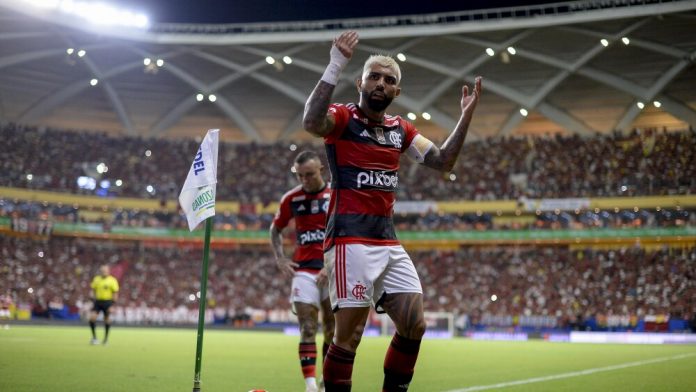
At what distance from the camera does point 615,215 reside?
50.0m

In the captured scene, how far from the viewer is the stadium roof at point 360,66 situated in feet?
153

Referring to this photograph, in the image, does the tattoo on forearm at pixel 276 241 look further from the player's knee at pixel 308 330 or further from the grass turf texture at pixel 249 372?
the grass turf texture at pixel 249 372

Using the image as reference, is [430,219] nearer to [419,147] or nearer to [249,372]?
[249,372]

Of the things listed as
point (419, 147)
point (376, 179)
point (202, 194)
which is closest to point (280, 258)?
point (202, 194)

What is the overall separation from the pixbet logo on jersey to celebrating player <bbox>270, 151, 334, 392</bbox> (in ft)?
11.9

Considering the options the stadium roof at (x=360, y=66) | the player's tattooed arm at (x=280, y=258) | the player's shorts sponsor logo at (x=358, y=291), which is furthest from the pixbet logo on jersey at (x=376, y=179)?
the stadium roof at (x=360, y=66)

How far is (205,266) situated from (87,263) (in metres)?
51.0

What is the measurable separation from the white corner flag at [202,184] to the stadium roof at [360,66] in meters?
39.4

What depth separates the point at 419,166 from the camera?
57.1 meters

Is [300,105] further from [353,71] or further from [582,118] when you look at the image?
[582,118]

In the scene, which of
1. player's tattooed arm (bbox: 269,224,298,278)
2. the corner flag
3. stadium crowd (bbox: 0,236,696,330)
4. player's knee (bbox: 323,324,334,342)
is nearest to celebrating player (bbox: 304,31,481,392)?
the corner flag

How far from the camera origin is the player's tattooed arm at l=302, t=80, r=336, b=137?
545 centimetres

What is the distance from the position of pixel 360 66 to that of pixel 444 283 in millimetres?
15485

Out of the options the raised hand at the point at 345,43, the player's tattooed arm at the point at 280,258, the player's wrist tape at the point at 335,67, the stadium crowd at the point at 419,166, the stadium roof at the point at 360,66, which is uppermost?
the stadium roof at the point at 360,66
